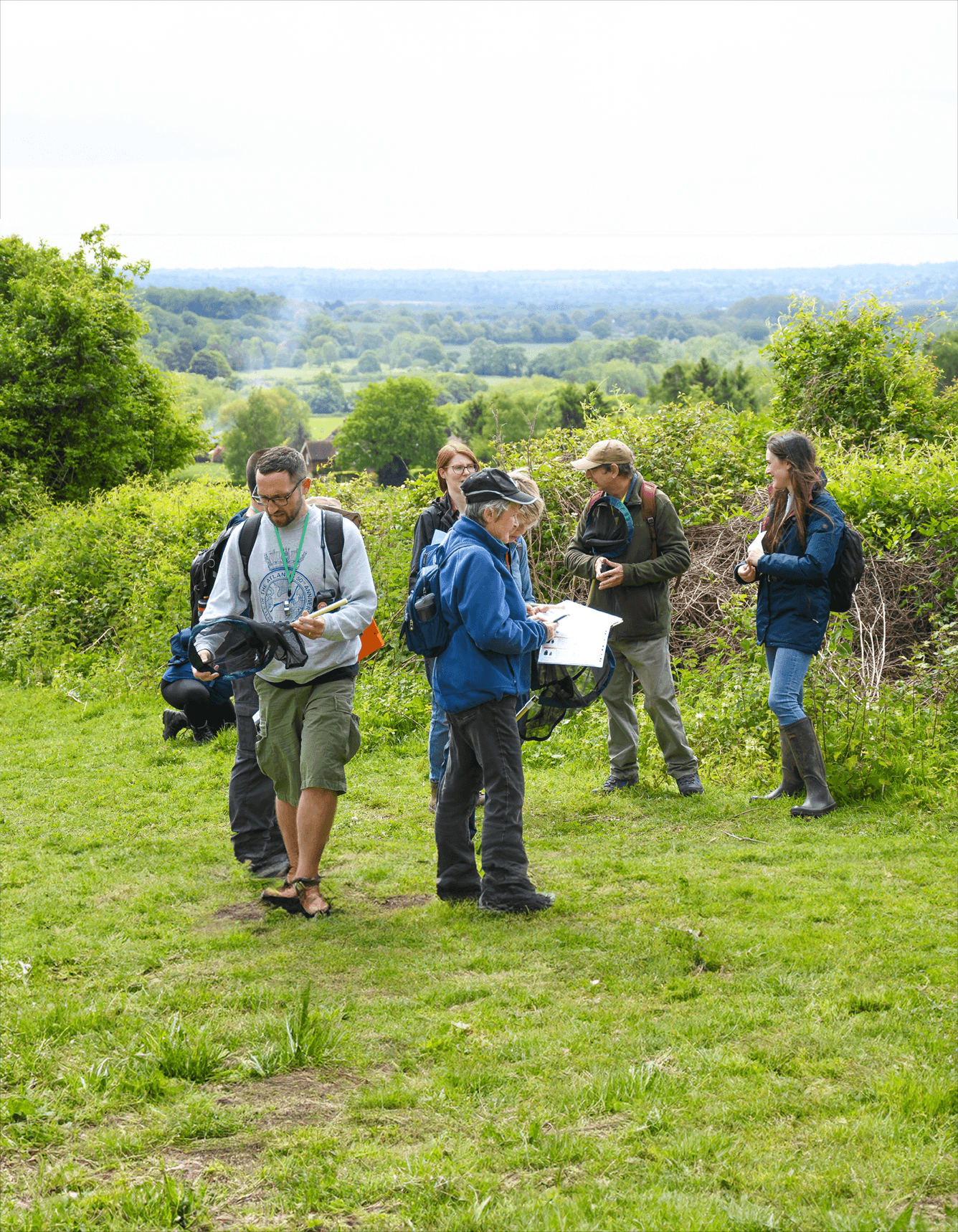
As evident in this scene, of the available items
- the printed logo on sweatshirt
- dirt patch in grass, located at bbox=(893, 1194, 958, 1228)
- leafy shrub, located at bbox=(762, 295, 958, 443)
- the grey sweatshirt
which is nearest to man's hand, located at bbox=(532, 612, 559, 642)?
the grey sweatshirt

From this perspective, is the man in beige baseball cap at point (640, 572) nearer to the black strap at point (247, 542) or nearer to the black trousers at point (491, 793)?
the black trousers at point (491, 793)

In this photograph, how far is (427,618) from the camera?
15.8ft

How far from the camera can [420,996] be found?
414cm

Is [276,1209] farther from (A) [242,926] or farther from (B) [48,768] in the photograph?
(B) [48,768]

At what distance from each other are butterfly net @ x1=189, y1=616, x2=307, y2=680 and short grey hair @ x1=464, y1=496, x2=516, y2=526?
3.05ft

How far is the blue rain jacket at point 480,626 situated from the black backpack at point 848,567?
6.27 ft

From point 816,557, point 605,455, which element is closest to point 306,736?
point 605,455

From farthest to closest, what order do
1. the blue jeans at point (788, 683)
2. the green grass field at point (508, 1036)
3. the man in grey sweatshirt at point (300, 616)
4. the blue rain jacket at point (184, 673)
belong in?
the blue rain jacket at point (184, 673) → the blue jeans at point (788, 683) → the man in grey sweatshirt at point (300, 616) → the green grass field at point (508, 1036)

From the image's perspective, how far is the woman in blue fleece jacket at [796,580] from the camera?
579 cm

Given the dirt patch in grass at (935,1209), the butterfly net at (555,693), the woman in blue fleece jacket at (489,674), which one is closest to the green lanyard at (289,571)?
the woman in blue fleece jacket at (489,674)

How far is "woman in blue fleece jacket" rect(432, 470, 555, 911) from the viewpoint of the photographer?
15.5 ft

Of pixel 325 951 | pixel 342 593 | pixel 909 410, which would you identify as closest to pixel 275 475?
A: pixel 342 593

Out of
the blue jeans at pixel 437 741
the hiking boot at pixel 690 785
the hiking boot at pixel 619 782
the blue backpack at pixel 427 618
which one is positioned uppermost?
the blue backpack at pixel 427 618

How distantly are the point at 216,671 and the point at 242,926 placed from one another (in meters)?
1.21
